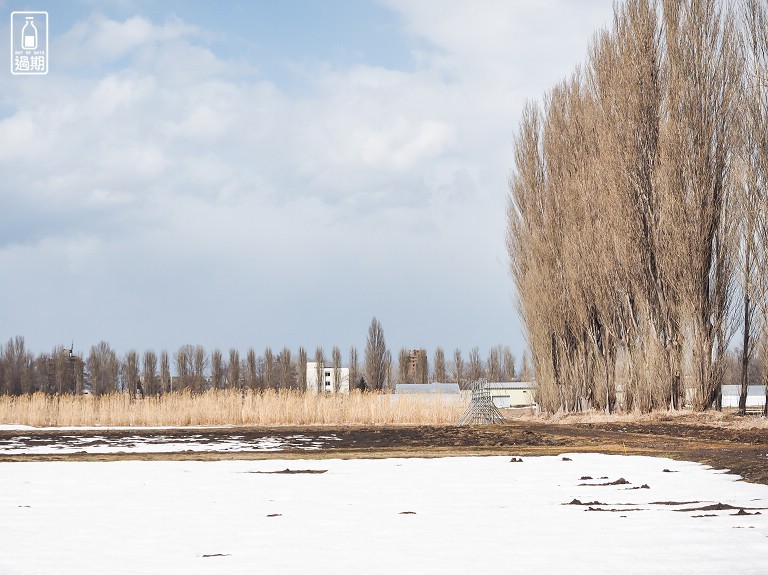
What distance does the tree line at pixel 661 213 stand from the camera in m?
15.6

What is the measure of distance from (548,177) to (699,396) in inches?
299

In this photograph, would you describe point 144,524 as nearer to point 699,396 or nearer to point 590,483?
point 590,483

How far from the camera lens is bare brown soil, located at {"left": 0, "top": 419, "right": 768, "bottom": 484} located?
8.39 meters

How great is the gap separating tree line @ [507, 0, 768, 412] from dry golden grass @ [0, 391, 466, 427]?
12.4 ft

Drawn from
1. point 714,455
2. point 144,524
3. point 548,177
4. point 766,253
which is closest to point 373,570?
point 144,524

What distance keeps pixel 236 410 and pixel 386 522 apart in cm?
1530

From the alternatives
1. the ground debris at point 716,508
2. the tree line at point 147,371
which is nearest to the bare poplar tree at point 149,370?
the tree line at point 147,371

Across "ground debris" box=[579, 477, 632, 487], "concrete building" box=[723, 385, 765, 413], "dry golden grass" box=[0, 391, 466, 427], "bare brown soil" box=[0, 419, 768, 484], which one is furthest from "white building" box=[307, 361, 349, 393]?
"ground debris" box=[579, 477, 632, 487]

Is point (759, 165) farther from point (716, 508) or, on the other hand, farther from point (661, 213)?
point (716, 508)

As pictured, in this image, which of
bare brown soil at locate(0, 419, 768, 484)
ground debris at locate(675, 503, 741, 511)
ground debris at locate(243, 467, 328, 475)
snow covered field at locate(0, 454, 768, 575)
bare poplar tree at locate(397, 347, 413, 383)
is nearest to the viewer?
snow covered field at locate(0, 454, 768, 575)

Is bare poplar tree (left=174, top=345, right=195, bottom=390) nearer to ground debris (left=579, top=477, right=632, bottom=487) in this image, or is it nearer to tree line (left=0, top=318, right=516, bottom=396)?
tree line (left=0, top=318, right=516, bottom=396)

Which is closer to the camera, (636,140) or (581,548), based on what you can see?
(581,548)

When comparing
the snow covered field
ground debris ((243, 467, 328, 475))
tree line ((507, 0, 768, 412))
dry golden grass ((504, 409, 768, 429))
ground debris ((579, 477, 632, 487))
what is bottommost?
dry golden grass ((504, 409, 768, 429))

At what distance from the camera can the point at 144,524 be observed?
4.54 m
